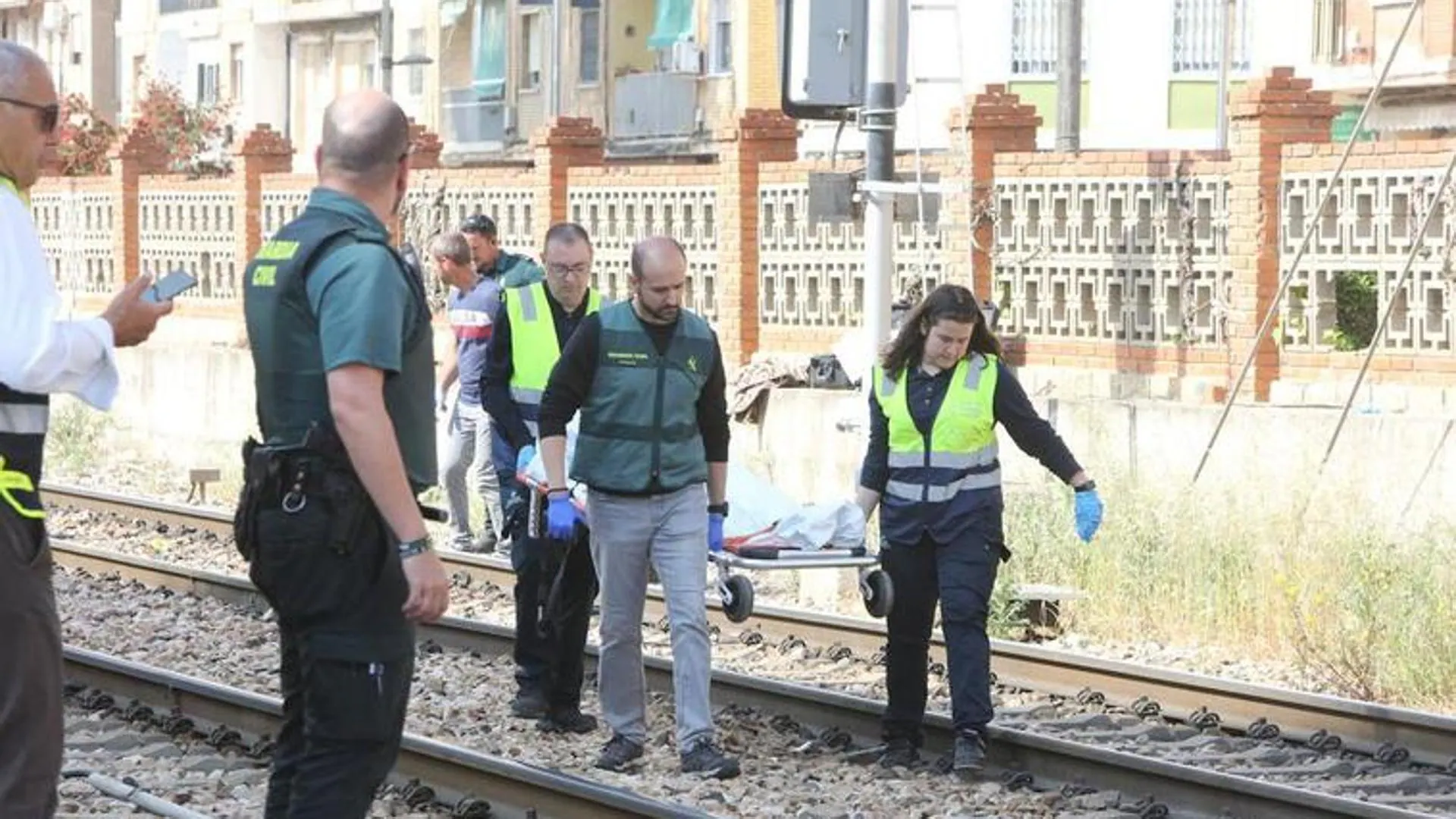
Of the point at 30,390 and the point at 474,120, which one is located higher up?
the point at 474,120

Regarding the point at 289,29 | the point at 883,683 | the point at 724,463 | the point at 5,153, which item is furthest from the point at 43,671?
the point at 289,29

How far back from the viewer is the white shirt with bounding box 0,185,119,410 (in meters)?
6.36

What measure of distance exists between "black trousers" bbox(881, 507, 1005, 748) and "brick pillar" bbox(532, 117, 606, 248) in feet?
52.8

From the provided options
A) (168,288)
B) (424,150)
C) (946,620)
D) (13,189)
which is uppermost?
(424,150)

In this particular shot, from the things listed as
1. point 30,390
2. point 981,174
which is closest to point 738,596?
point 30,390

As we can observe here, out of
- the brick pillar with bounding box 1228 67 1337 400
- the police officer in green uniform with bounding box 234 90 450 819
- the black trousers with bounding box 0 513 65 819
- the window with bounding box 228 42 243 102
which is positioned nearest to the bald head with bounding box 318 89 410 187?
the police officer in green uniform with bounding box 234 90 450 819

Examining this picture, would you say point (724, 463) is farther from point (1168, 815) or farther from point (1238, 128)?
point (1238, 128)

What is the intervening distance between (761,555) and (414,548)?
4926mm

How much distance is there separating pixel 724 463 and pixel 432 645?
13.8ft

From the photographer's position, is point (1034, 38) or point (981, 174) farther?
point (1034, 38)

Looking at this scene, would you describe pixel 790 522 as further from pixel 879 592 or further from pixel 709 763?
pixel 709 763

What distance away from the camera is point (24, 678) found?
6648 mm

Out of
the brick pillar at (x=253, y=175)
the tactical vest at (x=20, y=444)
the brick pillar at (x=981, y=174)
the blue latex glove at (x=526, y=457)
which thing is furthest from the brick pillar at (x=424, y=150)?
the tactical vest at (x=20, y=444)

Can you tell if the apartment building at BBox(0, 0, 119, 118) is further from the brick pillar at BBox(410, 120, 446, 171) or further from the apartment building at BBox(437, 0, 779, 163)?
the brick pillar at BBox(410, 120, 446, 171)
